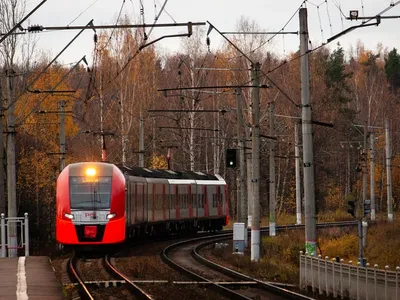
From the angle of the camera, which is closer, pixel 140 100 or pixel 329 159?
pixel 140 100

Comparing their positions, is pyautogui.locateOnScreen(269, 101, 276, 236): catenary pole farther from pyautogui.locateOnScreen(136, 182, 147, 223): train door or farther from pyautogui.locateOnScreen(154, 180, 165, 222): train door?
pyautogui.locateOnScreen(136, 182, 147, 223): train door

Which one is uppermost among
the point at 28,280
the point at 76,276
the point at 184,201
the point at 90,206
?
the point at 90,206

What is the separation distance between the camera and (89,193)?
106ft

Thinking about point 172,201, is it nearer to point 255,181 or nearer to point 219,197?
point 219,197

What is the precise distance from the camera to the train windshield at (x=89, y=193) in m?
32.2

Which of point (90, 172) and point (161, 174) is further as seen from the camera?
point (161, 174)

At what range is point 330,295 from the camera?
22016mm

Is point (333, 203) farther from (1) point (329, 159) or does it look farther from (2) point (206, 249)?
(2) point (206, 249)

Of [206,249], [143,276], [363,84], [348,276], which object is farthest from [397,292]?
[363,84]

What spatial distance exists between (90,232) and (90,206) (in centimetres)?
80

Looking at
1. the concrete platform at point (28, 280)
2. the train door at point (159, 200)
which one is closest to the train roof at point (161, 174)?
the train door at point (159, 200)

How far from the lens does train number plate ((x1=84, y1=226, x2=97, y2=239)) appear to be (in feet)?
105

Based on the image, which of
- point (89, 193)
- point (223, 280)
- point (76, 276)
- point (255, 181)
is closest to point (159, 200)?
point (255, 181)

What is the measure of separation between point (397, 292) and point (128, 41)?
5496 centimetres
